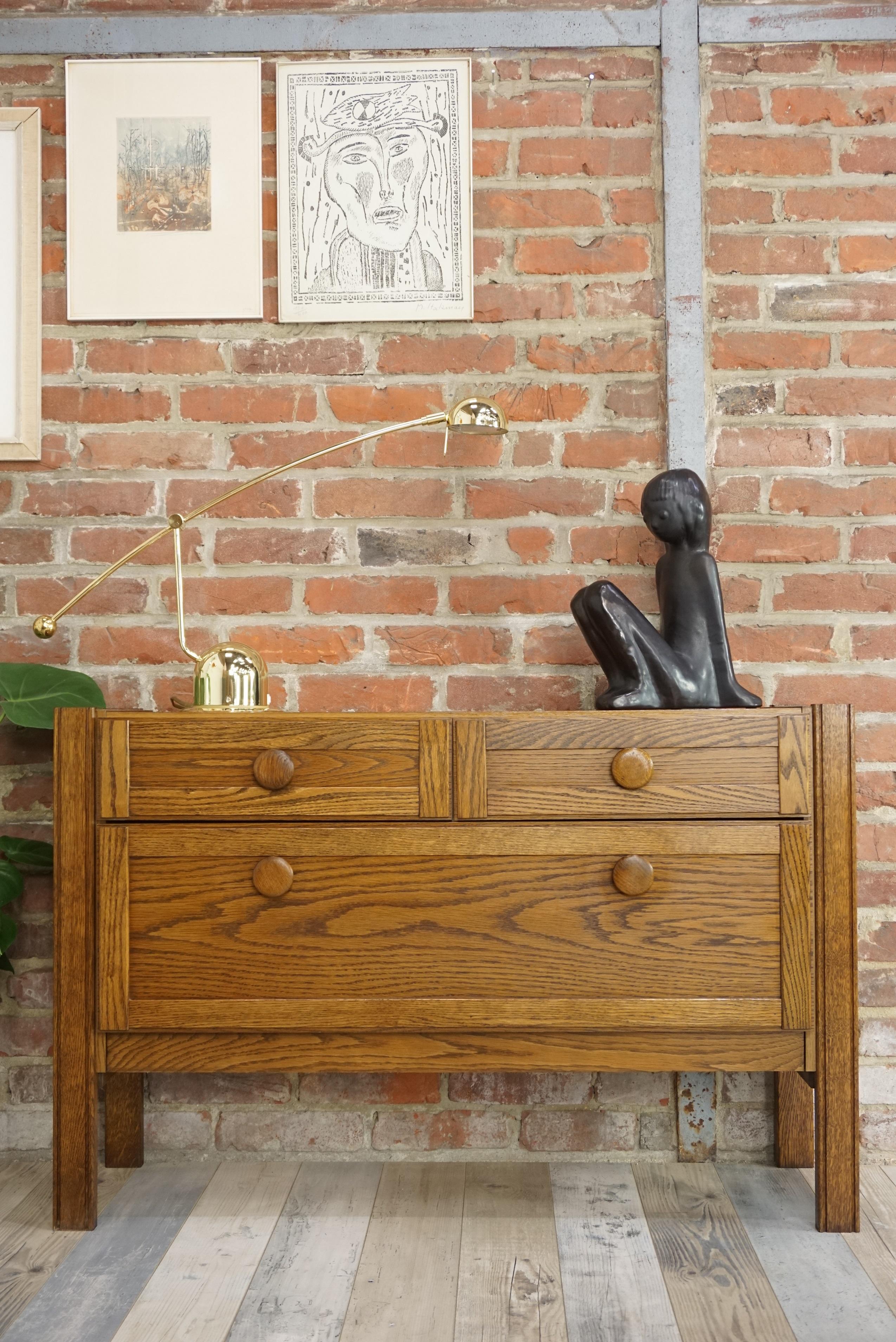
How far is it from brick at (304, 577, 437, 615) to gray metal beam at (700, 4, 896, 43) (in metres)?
1.19

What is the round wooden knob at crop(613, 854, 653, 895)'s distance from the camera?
1.53 m

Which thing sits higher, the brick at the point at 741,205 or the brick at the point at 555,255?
the brick at the point at 741,205

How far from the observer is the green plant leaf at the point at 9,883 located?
180 cm

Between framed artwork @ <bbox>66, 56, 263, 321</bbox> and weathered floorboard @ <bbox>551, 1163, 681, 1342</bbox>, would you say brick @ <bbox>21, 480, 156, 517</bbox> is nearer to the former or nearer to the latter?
framed artwork @ <bbox>66, 56, 263, 321</bbox>

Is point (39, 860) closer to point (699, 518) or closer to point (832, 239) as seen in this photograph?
point (699, 518)

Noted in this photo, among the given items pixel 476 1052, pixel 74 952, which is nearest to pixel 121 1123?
pixel 74 952

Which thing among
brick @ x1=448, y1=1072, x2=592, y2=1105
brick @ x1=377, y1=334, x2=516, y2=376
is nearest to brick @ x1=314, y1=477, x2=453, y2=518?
brick @ x1=377, y1=334, x2=516, y2=376

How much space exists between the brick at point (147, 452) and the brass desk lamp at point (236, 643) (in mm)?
150

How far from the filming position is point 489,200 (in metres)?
2.03

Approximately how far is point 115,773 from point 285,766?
0.86 ft

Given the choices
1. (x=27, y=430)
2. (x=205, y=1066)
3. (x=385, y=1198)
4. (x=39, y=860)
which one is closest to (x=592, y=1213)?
(x=385, y=1198)

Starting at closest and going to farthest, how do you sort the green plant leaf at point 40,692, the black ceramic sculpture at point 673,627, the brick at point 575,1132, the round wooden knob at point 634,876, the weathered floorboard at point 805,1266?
the weathered floorboard at point 805,1266 < the round wooden knob at point 634,876 < the black ceramic sculpture at point 673,627 < the green plant leaf at point 40,692 < the brick at point 575,1132

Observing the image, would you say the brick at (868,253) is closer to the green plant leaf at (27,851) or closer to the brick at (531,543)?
the brick at (531,543)

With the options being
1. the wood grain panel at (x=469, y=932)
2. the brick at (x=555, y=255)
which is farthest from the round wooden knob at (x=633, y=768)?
the brick at (x=555, y=255)
